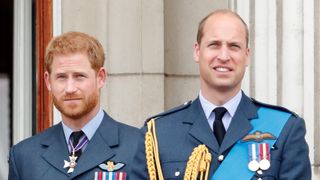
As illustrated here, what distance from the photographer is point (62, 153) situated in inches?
180

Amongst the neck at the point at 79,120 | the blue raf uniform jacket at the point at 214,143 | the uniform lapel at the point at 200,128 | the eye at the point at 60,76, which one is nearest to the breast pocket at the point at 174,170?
the blue raf uniform jacket at the point at 214,143

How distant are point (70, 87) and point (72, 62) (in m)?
0.12

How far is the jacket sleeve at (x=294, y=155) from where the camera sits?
4.02 m

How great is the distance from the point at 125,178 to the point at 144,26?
1689mm

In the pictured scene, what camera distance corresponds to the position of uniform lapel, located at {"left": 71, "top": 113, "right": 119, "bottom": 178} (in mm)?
4480

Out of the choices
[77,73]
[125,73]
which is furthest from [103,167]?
[125,73]

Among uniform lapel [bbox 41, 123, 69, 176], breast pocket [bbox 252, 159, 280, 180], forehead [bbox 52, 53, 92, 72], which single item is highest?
forehead [bbox 52, 53, 92, 72]

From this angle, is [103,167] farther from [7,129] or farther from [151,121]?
[7,129]

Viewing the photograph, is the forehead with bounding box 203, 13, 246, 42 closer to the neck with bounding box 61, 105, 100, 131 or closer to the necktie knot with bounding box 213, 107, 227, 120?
the necktie knot with bounding box 213, 107, 227, 120

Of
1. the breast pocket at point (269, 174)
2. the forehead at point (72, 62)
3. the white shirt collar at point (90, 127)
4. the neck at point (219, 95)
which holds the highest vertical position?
the forehead at point (72, 62)

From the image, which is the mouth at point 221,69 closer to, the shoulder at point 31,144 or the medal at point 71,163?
the medal at point 71,163

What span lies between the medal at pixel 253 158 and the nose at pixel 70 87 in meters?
0.80

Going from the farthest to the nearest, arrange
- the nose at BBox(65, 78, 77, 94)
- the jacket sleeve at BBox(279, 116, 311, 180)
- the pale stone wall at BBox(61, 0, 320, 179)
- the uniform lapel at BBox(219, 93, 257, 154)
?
the pale stone wall at BBox(61, 0, 320, 179)
the nose at BBox(65, 78, 77, 94)
the uniform lapel at BBox(219, 93, 257, 154)
the jacket sleeve at BBox(279, 116, 311, 180)

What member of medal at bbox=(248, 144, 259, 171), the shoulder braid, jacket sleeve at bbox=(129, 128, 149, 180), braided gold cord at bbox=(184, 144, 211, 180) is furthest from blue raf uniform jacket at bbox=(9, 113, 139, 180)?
medal at bbox=(248, 144, 259, 171)
